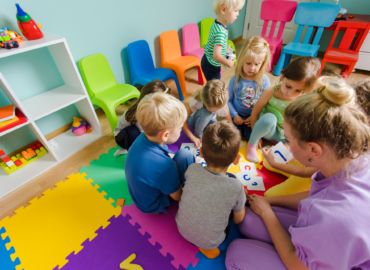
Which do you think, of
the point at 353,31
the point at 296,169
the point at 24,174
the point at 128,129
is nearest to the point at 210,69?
the point at 128,129

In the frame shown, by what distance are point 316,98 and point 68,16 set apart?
83.0 inches

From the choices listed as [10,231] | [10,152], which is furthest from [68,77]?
[10,231]

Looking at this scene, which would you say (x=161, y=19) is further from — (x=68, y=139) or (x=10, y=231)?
(x=10, y=231)

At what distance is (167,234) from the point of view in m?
1.26

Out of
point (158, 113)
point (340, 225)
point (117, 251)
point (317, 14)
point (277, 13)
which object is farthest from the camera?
point (277, 13)

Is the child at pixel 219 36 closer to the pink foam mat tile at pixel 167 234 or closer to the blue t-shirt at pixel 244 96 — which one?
the blue t-shirt at pixel 244 96

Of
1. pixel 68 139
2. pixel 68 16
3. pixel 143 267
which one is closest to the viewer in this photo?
pixel 143 267

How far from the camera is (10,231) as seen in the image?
1.32 metres

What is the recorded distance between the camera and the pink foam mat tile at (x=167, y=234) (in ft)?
3.77

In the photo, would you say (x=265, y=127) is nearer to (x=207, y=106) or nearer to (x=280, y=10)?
(x=207, y=106)

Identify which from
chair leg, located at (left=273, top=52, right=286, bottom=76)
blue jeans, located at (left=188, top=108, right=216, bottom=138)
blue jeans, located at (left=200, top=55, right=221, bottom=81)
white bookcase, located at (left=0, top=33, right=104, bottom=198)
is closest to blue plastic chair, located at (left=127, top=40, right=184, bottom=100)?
blue jeans, located at (left=200, top=55, right=221, bottom=81)

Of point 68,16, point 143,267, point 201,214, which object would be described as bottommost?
point 143,267

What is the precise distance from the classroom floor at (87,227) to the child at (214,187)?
347 mm

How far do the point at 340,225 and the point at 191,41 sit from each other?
2951 millimetres
